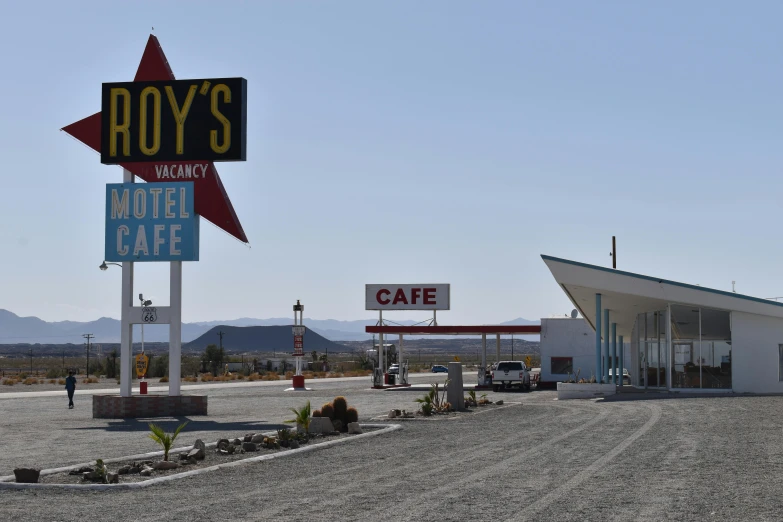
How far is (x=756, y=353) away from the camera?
40.5 m

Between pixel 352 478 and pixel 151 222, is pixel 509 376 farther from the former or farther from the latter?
pixel 352 478

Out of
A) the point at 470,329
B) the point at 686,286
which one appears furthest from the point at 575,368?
the point at 686,286

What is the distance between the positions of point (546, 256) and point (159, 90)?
17211 mm

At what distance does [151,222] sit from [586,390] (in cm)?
1942

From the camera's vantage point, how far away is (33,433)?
977 inches

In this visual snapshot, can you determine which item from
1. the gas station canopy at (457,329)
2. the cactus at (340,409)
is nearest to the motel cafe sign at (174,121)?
the cactus at (340,409)

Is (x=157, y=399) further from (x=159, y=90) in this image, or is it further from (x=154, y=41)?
(x=154, y=41)

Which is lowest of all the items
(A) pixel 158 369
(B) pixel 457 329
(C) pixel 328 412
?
(A) pixel 158 369

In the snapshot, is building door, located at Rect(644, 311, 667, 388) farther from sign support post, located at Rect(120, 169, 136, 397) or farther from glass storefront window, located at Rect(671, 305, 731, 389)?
sign support post, located at Rect(120, 169, 136, 397)

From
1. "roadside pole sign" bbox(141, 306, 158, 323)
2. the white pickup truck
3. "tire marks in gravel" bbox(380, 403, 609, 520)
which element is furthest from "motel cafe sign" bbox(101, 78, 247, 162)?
the white pickup truck

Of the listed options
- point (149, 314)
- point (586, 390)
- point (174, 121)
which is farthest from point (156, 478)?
point (586, 390)

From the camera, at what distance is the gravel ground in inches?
462

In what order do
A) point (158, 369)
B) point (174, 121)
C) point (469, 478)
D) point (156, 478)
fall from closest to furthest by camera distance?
1. point (469, 478)
2. point (156, 478)
3. point (174, 121)
4. point (158, 369)

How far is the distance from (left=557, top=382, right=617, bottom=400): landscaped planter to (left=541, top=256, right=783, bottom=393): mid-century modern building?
1.14 m
